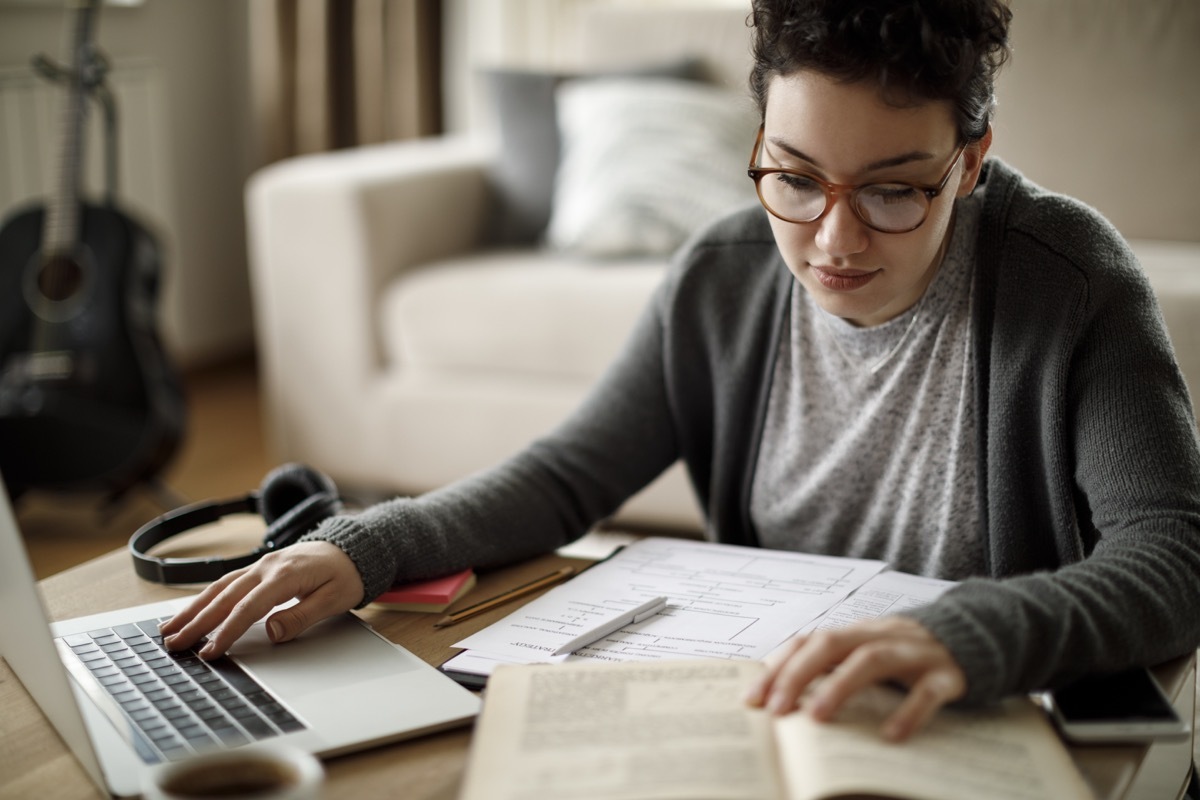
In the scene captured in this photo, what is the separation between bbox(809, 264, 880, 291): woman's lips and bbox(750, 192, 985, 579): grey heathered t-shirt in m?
0.12

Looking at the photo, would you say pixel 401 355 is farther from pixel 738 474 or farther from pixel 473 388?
pixel 738 474

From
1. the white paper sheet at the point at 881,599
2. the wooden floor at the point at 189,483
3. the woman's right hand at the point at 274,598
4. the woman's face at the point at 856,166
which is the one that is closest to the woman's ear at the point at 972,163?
the woman's face at the point at 856,166

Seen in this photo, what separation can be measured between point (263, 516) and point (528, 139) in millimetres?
1628

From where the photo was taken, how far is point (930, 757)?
2.09 ft

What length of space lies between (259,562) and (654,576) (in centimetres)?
29

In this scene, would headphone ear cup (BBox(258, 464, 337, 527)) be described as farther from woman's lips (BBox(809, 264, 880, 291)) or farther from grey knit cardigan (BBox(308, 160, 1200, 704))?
woman's lips (BBox(809, 264, 880, 291))

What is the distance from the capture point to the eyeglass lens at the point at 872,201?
0.92m

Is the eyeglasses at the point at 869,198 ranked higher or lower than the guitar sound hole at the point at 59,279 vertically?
higher

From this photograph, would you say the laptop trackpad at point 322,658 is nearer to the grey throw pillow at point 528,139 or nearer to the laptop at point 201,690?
the laptop at point 201,690

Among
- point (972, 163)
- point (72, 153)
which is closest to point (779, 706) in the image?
point (972, 163)

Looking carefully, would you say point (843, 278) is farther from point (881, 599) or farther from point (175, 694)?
point (175, 694)

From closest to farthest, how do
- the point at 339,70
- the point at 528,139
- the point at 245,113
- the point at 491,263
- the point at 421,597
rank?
1. the point at 421,597
2. the point at 491,263
3. the point at 528,139
4. the point at 339,70
5. the point at 245,113

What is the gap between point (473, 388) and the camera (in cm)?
233

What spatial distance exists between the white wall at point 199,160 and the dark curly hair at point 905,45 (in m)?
2.53
